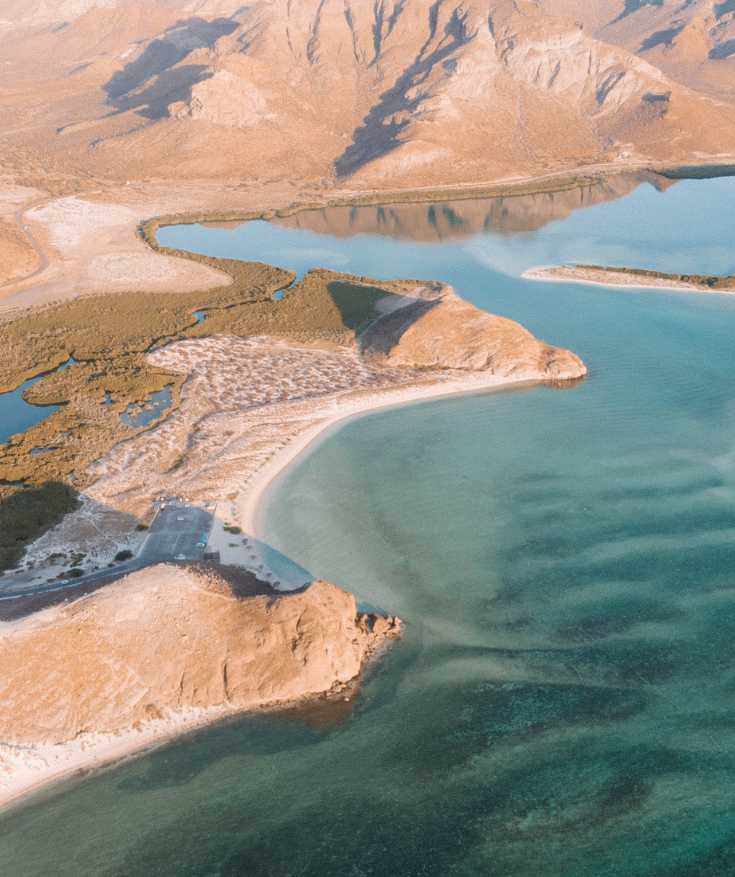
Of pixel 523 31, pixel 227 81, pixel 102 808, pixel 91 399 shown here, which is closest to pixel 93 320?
pixel 91 399

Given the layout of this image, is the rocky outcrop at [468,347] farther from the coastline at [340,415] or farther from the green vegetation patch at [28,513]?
the green vegetation patch at [28,513]

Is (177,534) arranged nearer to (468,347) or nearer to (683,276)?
(468,347)

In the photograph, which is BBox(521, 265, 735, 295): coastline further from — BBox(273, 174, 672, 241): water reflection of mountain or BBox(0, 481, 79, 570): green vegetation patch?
BBox(0, 481, 79, 570): green vegetation patch

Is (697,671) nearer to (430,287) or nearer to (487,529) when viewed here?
(487,529)

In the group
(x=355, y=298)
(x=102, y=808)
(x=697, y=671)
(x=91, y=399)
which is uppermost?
(x=355, y=298)

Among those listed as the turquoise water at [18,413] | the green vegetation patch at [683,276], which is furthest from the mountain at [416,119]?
the turquoise water at [18,413]

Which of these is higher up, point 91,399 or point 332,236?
point 332,236
